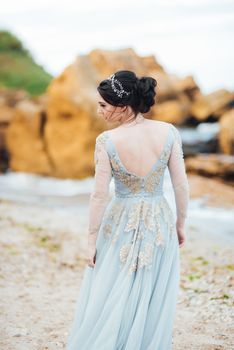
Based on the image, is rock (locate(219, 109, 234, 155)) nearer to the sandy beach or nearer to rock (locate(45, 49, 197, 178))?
rock (locate(45, 49, 197, 178))

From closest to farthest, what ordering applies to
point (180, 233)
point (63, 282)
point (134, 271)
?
point (134, 271)
point (180, 233)
point (63, 282)

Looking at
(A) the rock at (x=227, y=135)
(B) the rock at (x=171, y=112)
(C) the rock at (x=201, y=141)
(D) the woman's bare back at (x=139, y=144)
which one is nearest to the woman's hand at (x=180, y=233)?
(D) the woman's bare back at (x=139, y=144)

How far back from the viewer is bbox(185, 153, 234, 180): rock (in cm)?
1375

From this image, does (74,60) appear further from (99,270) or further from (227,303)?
(99,270)

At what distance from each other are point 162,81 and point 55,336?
17.5 meters

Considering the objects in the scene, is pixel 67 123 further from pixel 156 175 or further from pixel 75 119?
pixel 156 175

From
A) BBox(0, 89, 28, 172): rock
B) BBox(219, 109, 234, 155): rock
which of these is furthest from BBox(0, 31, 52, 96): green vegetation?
BBox(219, 109, 234, 155): rock

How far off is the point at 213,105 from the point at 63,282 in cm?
1571

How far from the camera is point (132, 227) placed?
3314 millimetres

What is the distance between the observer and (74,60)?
17.5 meters

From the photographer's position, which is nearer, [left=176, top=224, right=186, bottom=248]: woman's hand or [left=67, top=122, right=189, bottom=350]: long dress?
[left=67, top=122, right=189, bottom=350]: long dress

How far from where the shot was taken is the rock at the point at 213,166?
13.8m

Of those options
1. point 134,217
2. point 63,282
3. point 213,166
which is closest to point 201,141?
point 213,166

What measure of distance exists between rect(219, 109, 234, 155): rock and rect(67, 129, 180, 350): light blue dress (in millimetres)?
12538
